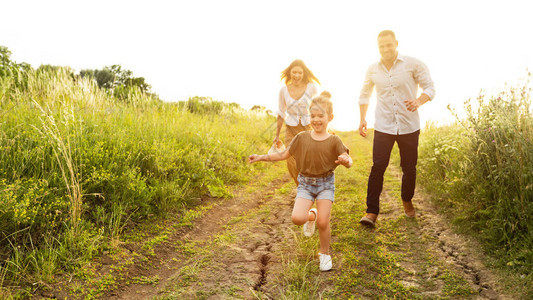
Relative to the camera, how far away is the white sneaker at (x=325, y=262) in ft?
10.3

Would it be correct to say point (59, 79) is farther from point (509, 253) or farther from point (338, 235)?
point (509, 253)

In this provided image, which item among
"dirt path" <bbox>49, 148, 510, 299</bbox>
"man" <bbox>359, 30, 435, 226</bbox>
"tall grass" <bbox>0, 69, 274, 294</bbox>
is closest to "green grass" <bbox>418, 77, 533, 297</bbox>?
"dirt path" <bbox>49, 148, 510, 299</bbox>

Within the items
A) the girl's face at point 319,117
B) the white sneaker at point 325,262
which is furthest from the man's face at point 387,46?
the white sneaker at point 325,262

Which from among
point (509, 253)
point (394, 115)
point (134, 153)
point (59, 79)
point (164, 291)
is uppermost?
point (59, 79)

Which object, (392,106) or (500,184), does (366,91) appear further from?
(500,184)

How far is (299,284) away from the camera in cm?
289

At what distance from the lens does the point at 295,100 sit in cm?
486

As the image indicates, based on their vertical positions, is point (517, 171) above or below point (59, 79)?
below

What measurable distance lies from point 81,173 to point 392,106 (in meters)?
3.61

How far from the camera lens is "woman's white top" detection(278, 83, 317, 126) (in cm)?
473

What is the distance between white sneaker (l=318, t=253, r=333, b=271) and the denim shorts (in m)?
0.54

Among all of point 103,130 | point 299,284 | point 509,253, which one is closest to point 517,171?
point 509,253

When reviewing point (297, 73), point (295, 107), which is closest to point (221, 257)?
point (295, 107)

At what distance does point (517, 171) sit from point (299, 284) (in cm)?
260
